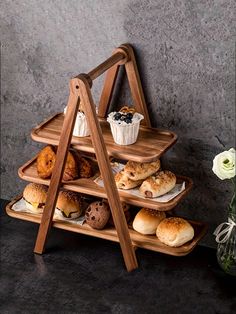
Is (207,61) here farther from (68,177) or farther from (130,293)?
(130,293)

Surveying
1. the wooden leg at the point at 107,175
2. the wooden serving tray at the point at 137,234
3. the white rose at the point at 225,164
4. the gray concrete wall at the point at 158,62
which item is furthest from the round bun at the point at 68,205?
the white rose at the point at 225,164

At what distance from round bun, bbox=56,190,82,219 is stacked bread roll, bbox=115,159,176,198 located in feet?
0.70

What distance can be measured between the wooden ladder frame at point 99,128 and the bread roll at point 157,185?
11 cm

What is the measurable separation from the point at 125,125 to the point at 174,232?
0.42m

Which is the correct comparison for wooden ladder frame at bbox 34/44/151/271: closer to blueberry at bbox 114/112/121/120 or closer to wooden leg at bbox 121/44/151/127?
wooden leg at bbox 121/44/151/127

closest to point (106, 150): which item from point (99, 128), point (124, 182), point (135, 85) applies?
point (99, 128)

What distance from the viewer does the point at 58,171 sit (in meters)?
2.52

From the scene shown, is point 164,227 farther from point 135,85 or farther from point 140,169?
point 135,85

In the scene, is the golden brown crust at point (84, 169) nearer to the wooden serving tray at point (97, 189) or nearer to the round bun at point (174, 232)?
the wooden serving tray at point (97, 189)

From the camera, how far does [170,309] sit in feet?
7.91

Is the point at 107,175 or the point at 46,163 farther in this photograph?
the point at 46,163

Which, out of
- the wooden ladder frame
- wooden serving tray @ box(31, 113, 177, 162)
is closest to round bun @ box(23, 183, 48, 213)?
the wooden ladder frame

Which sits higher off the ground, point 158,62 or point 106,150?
point 158,62

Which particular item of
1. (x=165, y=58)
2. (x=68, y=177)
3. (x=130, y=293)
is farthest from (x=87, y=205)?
(x=165, y=58)
